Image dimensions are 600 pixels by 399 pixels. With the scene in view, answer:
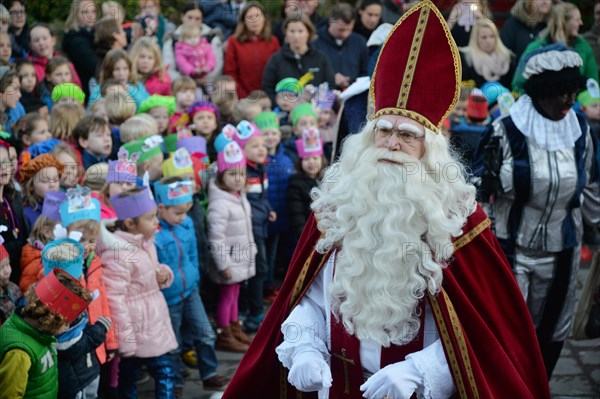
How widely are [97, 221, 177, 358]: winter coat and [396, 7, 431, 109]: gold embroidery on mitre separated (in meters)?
2.68

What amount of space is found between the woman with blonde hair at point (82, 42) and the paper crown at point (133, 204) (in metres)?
4.08

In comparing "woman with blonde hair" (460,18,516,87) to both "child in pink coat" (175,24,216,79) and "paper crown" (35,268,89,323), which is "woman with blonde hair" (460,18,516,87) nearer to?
"child in pink coat" (175,24,216,79)

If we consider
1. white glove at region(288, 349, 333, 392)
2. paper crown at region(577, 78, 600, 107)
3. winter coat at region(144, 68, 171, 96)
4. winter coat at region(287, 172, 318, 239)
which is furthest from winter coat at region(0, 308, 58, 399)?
paper crown at region(577, 78, 600, 107)

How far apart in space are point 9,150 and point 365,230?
11.0 feet

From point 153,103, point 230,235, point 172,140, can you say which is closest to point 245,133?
point 172,140

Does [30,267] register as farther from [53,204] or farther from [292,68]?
[292,68]

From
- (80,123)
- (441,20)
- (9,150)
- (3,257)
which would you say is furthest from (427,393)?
(80,123)

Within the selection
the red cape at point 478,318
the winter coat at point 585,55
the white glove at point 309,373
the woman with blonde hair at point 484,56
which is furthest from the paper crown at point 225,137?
the winter coat at point 585,55

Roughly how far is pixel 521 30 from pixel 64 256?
7.98m

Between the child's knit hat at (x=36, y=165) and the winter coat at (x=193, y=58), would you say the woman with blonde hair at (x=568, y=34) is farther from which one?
the child's knit hat at (x=36, y=165)

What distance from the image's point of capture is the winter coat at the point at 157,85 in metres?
9.66

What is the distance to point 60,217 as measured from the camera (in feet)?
20.4

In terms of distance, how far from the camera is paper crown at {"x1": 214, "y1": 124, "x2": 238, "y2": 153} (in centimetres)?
835

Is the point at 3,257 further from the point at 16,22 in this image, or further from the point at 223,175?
the point at 16,22
